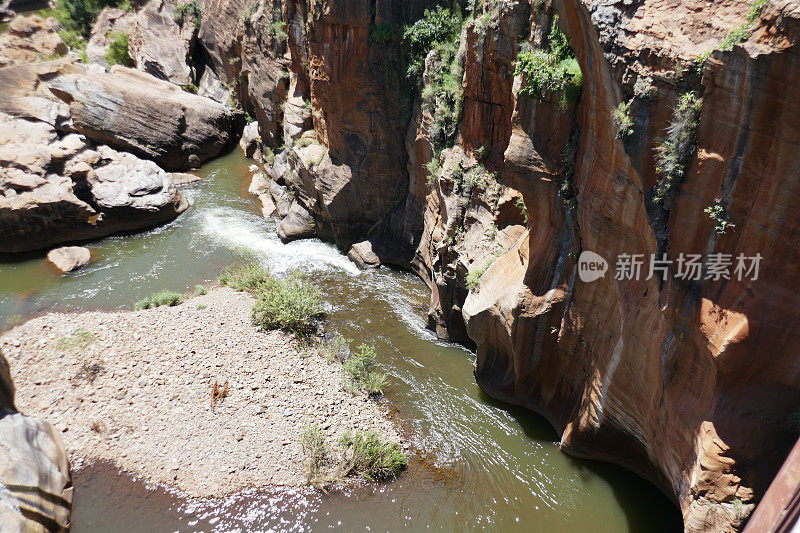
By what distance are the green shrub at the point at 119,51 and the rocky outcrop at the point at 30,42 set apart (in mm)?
2121

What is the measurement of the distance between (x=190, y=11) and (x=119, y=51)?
4.46 meters

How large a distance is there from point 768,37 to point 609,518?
799 centimetres

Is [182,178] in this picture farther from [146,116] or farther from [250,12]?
[250,12]

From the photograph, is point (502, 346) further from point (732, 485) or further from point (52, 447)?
point (52, 447)

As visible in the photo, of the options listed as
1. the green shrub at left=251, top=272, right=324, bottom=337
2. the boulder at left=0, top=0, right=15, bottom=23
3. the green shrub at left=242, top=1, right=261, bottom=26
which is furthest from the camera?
the boulder at left=0, top=0, right=15, bottom=23

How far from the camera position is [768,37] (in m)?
4.77

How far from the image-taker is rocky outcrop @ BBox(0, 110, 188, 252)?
16219 millimetres

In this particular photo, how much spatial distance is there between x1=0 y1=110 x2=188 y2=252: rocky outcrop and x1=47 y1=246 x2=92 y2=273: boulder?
3.05 ft

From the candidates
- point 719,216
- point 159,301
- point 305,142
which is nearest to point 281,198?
point 305,142

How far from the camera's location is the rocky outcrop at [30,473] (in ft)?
26.2

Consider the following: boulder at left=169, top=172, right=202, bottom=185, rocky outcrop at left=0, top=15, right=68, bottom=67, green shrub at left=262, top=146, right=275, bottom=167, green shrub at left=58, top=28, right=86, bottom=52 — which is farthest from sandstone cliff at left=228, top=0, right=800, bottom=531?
green shrub at left=58, top=28, right=86, bottom=52

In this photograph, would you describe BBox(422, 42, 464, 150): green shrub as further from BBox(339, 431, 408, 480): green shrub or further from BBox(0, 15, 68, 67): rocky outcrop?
BBox(0, 15, 68, 67): rocky outcrop

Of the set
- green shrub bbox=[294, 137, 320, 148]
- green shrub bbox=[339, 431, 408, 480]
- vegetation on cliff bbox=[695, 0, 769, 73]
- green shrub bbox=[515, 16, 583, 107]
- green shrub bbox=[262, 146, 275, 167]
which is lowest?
green shrub bbox=[339, 431, 408, 480]

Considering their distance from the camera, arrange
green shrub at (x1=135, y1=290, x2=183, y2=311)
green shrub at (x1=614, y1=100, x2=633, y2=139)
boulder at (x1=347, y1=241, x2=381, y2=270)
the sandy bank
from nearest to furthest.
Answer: green shrub at (x1=614, y1=100, x2=633, y2=139), the sandy bank, green shrub at (x1=135, y1=290, x2=183, y2=311), boulder at (x1=347, y1=241, x2=381, y2=270)
